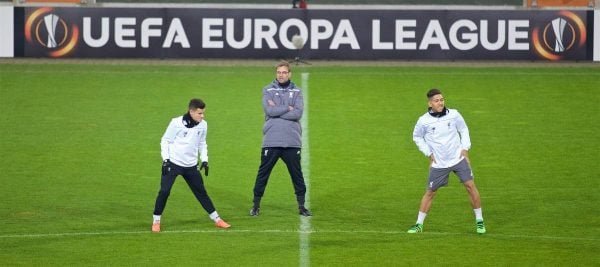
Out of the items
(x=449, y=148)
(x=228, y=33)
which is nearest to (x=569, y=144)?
(x=449, y=148)

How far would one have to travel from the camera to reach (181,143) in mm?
16250

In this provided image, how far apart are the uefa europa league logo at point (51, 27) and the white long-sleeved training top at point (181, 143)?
16827mm

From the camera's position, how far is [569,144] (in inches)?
922

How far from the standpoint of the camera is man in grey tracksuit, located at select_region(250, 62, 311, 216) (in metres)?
17.3

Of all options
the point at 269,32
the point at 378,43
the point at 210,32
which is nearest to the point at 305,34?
the point at 269,32

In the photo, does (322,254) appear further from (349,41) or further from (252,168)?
(349,41)

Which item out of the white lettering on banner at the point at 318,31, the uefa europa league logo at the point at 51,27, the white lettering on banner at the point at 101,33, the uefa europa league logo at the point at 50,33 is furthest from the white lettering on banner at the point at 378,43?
the uefa europa league logo at the point at 51,27

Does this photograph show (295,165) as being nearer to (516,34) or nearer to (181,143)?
(181,143)

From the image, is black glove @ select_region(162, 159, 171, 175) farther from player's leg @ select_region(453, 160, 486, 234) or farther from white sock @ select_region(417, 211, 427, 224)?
player's leg @ select_region(453, 160, 486, 234)

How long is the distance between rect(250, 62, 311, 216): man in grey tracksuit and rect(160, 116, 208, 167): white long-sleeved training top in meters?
1.31

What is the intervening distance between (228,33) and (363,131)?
8.69 meters

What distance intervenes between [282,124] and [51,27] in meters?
16.3

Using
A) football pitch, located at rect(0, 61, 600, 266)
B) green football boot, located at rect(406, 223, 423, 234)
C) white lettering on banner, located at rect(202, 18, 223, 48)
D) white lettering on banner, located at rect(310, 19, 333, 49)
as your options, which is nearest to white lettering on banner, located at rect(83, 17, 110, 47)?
football pitch, located at rect(0, 61, 600, 266)

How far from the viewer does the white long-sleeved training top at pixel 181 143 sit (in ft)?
Answer: 53.1
